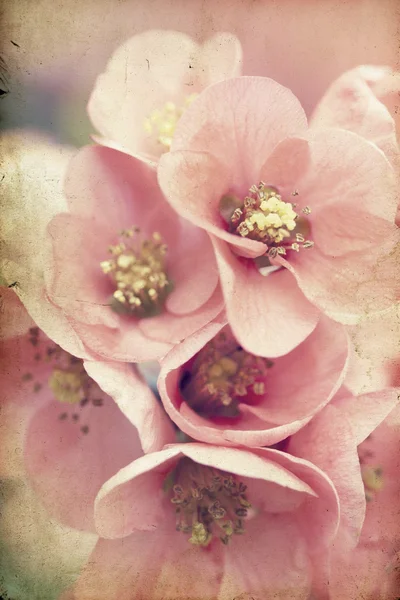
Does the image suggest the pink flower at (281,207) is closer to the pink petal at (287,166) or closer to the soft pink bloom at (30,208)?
the pink petal at (287,166)

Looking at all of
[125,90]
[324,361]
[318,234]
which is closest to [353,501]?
[324,361]

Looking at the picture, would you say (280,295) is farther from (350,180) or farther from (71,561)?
(71,561)

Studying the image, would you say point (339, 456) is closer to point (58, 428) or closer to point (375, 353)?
point (375, 353)

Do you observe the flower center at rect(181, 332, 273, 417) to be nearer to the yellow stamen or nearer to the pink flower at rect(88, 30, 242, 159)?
the yellow stamen

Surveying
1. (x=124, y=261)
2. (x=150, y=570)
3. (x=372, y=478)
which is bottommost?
(x=150, y=570)

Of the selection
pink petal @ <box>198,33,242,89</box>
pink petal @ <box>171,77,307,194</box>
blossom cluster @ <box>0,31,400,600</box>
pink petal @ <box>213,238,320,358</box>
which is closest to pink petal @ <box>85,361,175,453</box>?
blossom cluster @ <box>0,31,400,600</box>

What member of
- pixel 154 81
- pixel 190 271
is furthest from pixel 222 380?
pixel 154 81
